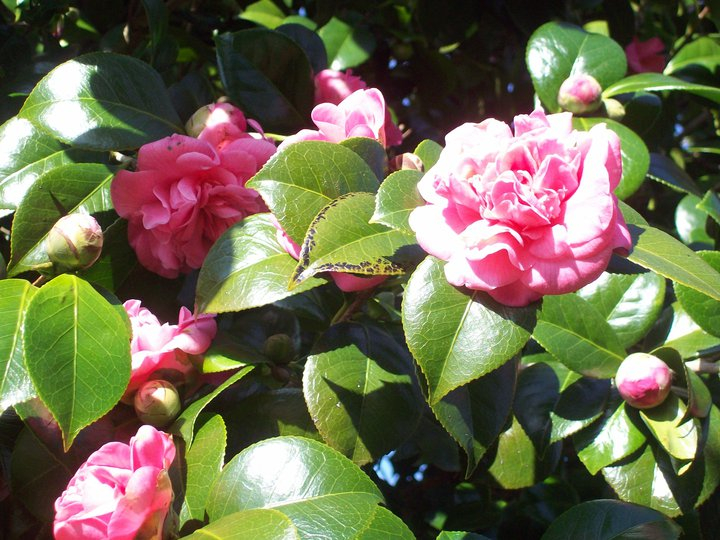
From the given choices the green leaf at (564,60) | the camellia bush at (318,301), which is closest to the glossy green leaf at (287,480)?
the camellia bush at (318,301)

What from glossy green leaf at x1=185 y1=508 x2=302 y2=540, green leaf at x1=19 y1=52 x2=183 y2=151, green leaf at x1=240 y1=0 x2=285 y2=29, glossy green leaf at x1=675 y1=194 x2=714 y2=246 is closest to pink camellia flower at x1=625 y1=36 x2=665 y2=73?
glossy green leaf at x1=675 y1=194 x2=714 y2=246

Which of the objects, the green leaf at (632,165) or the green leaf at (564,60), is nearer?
the green leaf at (632,165)

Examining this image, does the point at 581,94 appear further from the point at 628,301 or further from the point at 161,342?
the point at 161,342

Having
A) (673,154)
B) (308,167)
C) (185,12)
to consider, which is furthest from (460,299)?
(673,154)

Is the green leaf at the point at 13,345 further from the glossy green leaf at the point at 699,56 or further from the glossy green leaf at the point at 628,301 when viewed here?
the glossy green leaf at the point at 699,56

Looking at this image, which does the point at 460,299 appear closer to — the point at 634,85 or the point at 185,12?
the point at 634,85

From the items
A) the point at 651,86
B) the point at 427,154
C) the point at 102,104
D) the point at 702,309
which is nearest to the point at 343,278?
the point at 427,154

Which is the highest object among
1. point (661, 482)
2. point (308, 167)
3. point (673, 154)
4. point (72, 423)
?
point (308, 167)
